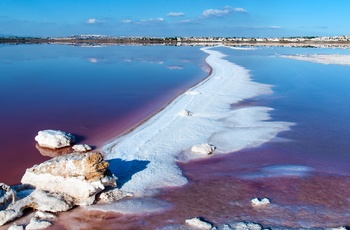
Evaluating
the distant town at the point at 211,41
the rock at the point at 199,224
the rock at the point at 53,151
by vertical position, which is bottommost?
the rock at the point at 199,224

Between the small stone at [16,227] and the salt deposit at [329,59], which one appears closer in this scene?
the small stone at [16,227]

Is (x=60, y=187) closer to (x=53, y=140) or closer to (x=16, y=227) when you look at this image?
(x=16, y=227)

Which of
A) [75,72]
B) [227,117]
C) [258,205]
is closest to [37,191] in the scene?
[258,205]

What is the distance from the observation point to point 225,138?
11578 mm

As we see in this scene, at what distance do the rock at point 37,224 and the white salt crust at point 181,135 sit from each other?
1.91 metres

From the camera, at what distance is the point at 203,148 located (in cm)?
1038

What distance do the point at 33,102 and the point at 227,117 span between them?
9.69 metres

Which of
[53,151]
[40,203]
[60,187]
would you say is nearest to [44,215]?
[40,203]

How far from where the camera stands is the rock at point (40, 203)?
6660 mm

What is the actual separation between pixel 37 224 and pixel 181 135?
6070 millimetres

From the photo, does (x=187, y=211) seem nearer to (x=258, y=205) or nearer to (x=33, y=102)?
(x=258, y=205)

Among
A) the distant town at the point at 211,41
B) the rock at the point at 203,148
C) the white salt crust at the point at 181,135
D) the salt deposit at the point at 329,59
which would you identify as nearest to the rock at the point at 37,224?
the white salt crust at the point at 181,135

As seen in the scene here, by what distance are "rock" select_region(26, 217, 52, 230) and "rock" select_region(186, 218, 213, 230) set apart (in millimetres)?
2581

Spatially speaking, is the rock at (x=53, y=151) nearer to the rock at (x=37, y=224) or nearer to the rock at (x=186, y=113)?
the rock at (x=37, y=224)
